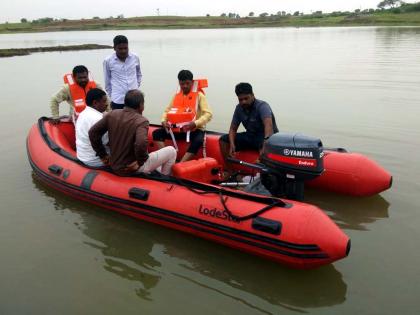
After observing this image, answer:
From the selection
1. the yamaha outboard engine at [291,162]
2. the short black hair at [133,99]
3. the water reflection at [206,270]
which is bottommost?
the water reflection at [206,270]

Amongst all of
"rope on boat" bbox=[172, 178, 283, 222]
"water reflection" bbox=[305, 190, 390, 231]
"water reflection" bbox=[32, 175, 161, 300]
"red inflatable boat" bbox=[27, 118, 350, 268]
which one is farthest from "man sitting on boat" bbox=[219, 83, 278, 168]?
"water reflection" bbox=[32, 175, 161, 300]

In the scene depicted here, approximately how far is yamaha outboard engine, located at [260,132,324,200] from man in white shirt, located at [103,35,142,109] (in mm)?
2616

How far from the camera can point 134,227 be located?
4184 millimetres

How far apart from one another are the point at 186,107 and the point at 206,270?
2.31 metres

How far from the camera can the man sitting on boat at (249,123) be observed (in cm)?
455

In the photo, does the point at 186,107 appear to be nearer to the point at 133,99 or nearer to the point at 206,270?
the point at 133,99

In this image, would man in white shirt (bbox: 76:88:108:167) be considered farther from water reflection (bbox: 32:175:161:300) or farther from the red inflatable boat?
water reflection (bbox: 32:175:161:300)

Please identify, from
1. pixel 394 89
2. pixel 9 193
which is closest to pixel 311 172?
pixel 9 193

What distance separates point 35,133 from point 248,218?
363 cm

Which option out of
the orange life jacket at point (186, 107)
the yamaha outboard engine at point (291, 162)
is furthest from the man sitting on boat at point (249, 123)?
the yamaha outboard engine at point (291, 162)

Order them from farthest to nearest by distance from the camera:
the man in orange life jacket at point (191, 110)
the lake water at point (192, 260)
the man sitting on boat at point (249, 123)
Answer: the man in orange life jacket at point (191, 110) < the man sitting on boat at point (249, 123) < the lake water at point (192, 260)

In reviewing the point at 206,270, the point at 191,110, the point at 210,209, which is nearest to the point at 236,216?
the point at 210,209

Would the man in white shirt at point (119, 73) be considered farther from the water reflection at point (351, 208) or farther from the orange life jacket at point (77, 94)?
the water reflection at point (351, 208)

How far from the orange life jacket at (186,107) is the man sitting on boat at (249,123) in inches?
18.8
